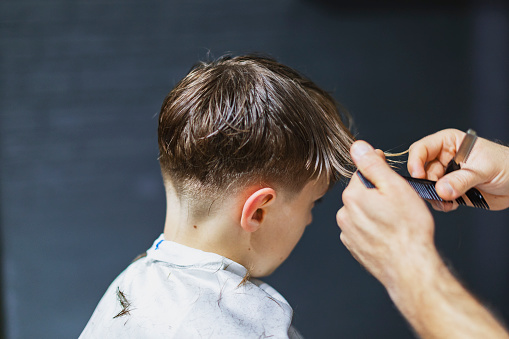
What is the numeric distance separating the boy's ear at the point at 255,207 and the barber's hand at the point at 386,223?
0.21m

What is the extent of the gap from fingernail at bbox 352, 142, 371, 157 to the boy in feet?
0.60

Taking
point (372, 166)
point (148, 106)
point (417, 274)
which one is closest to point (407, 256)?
point (417, 274)

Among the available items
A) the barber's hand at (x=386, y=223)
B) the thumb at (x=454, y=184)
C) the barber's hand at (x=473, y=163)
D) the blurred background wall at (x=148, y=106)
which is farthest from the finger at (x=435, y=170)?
the blurred background wall at (x=148, y=106)

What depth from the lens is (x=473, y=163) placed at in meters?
1.10

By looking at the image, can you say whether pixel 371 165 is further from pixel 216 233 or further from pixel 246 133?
pixel 216 233

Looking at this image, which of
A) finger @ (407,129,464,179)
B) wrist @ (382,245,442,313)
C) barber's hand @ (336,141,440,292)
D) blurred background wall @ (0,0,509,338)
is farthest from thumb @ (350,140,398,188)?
blurred background wall @ (0,0,509,338)

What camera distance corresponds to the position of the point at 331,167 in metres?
1.14

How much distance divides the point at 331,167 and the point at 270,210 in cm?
21

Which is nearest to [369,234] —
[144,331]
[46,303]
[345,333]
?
[144,331]

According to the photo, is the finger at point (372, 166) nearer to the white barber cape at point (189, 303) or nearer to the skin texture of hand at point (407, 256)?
the skin texture of hand at point (407, 256)

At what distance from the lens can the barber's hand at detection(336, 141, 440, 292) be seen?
80cm

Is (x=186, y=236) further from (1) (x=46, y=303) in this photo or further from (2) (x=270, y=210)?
(1) (x=46, y=303)

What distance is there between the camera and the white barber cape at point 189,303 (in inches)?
36.7

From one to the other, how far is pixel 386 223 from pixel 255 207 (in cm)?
33
